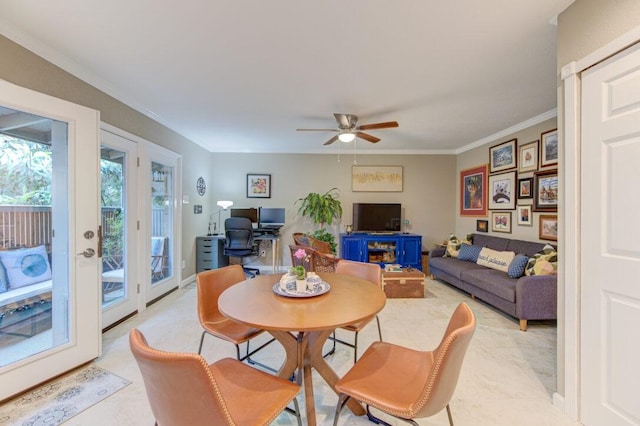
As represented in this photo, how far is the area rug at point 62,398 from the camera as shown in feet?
5.32

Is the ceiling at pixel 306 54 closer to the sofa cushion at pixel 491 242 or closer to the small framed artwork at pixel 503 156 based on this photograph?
the small framed artwork at pixel 503 156

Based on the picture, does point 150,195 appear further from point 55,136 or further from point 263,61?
point 263,61

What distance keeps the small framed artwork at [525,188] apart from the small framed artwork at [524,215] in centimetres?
15

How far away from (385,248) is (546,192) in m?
2.49

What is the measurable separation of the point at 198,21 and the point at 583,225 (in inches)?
101

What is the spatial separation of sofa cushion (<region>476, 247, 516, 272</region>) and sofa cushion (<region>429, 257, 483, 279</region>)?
11 cm

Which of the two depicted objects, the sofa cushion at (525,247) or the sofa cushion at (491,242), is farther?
the sofa cushion at (491,242)

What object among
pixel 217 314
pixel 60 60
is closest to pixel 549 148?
pixel 217 314

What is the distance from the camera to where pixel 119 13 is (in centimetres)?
168

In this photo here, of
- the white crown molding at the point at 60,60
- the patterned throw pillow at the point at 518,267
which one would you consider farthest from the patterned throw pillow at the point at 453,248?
the white crown molding at the point at 60,60

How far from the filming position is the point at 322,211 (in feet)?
16.8

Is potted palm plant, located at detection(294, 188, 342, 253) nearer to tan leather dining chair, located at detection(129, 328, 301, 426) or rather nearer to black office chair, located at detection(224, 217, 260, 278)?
black office chair, located at detection(224, 217, 260, 278)

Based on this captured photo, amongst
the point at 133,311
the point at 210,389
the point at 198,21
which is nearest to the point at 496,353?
the point at 210,389

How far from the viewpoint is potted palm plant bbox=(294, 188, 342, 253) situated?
508 centimetres
